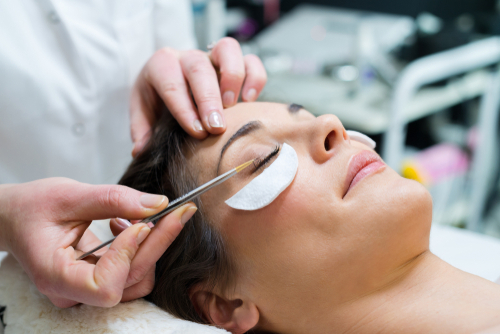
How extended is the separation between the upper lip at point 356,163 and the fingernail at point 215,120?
0.99ft

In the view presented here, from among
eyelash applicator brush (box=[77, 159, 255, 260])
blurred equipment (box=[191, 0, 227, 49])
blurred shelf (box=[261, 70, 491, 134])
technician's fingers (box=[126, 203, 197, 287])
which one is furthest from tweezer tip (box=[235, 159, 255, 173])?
blurred equipment (box=[191, 0, 227, 49])

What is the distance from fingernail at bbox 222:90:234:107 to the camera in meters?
1.01

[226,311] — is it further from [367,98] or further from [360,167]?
[367,98]

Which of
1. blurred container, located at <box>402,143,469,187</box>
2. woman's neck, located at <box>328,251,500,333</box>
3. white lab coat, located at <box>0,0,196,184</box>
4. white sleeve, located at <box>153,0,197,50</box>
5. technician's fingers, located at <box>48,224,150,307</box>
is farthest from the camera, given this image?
blurred container, located at <box>402,143,469,187</box>

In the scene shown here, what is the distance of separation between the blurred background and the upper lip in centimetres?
91

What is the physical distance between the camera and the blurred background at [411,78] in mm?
1871

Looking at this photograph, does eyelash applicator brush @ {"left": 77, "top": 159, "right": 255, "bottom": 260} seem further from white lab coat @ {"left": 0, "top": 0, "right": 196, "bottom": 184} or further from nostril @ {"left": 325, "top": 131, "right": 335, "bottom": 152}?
white lab coat @ {"left": 0, "top": 0, "right": 196, "bottom": 184}

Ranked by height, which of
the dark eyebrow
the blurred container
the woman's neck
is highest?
the dark eyebrow

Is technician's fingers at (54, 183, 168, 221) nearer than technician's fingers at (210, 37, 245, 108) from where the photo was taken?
Yes

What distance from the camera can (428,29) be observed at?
2377 mm

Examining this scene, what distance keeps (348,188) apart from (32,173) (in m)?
0.98

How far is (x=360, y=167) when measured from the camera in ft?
2.72

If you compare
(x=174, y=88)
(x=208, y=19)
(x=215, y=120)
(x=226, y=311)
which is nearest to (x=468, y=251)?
(x=226, y=311)

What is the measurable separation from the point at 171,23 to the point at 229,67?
0.52 meters
